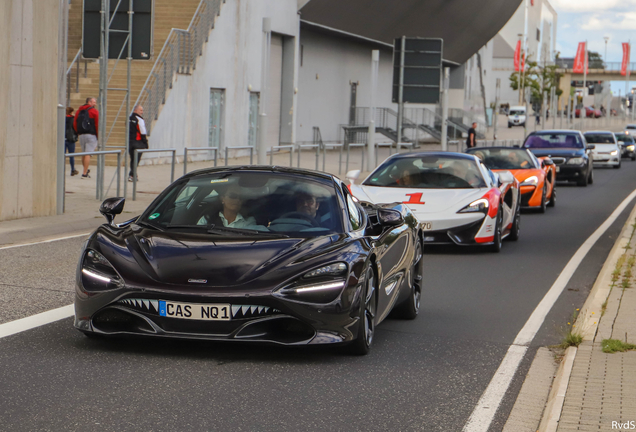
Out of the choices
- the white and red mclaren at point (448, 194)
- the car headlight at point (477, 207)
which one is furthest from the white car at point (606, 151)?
the car headlight at point (477, 207)

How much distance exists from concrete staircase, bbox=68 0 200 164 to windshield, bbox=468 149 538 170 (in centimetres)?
1094

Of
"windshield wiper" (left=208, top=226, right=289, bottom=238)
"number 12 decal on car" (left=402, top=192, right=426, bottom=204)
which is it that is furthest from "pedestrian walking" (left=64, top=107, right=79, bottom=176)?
"windshield wiper" (left=208, top=226, right=289, bottom=238)

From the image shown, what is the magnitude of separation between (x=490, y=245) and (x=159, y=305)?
7.82m

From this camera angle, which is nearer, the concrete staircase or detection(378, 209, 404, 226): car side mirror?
detection(378, 209, 404, 226): car side mirror

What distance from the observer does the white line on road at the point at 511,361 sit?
17.2 ft

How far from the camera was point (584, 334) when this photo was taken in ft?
23.5

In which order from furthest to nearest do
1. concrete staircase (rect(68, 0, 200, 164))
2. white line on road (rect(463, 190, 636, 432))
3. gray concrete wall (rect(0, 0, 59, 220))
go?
concrete staircase (rect(68, 0, 200, 164)) < gray concrete wall (rect(0, 0, 59, 220)) < white line on road (rect(463, 190, 636, 432))

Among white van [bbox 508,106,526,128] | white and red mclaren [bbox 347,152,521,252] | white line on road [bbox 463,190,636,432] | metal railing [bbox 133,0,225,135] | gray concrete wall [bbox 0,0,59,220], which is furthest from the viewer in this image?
white van [bbox 508,106,526,128]

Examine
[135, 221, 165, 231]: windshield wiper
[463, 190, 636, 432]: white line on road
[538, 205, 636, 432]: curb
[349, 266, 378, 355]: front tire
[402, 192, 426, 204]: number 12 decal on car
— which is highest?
[135, 221, 165, 231]: windshield wiper

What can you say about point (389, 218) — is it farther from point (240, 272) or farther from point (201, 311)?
point (201, 311)

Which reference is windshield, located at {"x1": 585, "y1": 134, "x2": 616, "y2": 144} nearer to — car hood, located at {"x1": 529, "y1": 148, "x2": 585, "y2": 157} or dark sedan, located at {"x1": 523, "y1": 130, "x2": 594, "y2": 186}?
dark sedan, located at {"x1": 523, "y1": 130, "x2": 594, "y2": 186}

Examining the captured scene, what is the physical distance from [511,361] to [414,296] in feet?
5.21

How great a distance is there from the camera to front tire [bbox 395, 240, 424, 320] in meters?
8.02

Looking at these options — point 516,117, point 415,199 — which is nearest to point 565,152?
point 415,199
